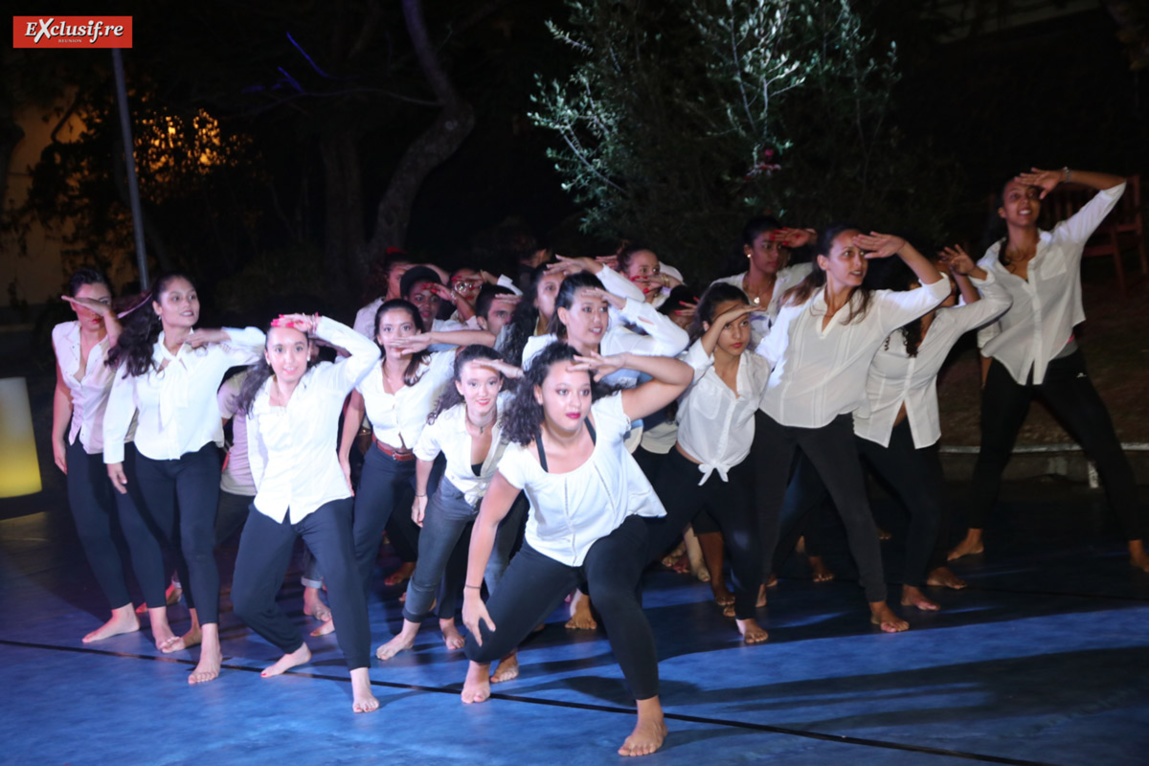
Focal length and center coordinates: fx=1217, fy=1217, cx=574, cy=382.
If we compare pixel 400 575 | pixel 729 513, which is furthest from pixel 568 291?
pixel 400 575

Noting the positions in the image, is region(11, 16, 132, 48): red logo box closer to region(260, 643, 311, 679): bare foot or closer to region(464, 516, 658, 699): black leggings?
region(260, 643, 311, 679): bare foot

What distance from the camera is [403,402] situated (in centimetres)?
557

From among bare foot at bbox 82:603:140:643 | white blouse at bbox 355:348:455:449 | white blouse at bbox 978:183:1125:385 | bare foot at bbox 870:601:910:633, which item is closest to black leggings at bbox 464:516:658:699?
white blouse at bbox 355:348:455:449

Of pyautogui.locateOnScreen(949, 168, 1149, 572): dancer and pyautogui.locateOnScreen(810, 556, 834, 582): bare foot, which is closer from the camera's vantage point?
pyautogui.locateOnScreen(949, 168, 1149, 572): dancer

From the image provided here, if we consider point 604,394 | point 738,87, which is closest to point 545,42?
point 738,87

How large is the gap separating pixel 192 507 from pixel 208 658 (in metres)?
0.66

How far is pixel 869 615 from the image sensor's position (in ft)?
18.2

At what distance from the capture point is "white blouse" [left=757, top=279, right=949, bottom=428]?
5320 mm

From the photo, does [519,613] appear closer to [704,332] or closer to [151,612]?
[704,332]

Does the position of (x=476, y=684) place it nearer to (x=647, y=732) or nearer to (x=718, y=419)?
(x=647, y=732)

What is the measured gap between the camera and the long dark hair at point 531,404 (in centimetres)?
431

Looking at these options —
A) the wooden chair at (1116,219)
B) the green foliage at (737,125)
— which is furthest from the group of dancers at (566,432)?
Answer: the wooden chair at (1116,219)

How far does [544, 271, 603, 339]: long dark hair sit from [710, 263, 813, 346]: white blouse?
130 cm

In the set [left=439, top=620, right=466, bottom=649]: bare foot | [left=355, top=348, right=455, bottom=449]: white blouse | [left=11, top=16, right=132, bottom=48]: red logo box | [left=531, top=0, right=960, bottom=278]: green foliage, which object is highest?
[left=11, top=16, right=132, bottom=48]: red logo box
